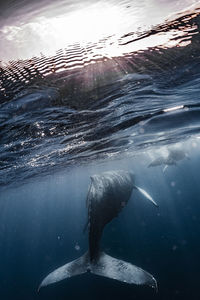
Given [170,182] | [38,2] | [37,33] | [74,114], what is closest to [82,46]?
[37,33]

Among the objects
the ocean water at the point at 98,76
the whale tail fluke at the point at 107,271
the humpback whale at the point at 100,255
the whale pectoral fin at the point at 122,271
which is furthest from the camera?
the humpback whale at the point at 100,255

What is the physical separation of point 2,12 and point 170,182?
11345cm

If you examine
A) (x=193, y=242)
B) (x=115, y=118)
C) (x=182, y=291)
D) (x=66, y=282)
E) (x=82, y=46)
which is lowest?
(x=193, y=242)

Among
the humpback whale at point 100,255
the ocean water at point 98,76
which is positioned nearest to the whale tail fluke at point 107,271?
the humpback whale at point 100,255

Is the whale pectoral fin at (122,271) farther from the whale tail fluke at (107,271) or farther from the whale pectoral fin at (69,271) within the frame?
the whale pectoral fin at (69,271)

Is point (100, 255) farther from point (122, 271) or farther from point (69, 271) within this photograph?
point (122, 271)

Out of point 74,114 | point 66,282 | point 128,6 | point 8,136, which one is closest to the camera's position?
point 128,6

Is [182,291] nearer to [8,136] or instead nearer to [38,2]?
[8,136]

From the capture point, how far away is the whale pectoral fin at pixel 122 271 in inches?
295

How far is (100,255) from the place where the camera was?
9.77 meters

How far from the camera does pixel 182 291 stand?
11.6 m

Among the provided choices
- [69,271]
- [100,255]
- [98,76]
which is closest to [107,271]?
[100,255]

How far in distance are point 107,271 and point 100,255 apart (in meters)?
1.09

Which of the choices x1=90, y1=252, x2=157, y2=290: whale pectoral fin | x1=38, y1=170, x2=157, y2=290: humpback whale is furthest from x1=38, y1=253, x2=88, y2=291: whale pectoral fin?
x1=90, y1=252, x2=157, y2=290: whale pectoral fin
